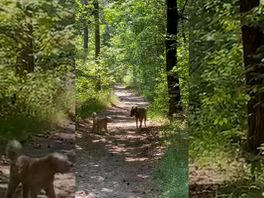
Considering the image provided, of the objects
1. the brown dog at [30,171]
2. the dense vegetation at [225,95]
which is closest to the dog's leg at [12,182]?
the brown dog at [30,171]

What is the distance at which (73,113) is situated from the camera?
6.05 feet

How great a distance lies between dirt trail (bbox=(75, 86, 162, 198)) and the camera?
6.79 ft

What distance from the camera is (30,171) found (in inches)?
63.8

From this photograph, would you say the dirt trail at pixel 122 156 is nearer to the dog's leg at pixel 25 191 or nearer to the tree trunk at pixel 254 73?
the dog's leg at pixel 25 191

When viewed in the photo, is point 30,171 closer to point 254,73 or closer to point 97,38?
point 97,38

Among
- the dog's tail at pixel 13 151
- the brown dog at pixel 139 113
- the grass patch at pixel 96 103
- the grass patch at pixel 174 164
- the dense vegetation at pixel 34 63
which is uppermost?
the dense vegetation at pixel 34 63

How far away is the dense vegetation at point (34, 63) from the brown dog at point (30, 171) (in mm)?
82

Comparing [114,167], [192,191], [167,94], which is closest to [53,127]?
[114,167]

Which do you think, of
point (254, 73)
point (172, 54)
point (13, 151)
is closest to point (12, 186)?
point (13, 151)

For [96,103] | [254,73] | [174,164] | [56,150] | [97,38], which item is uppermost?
[97,38]

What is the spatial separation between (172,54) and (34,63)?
76 centimetres

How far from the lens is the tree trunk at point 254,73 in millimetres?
2416

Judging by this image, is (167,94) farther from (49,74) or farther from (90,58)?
(49,74)

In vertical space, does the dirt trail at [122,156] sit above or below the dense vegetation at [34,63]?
below
